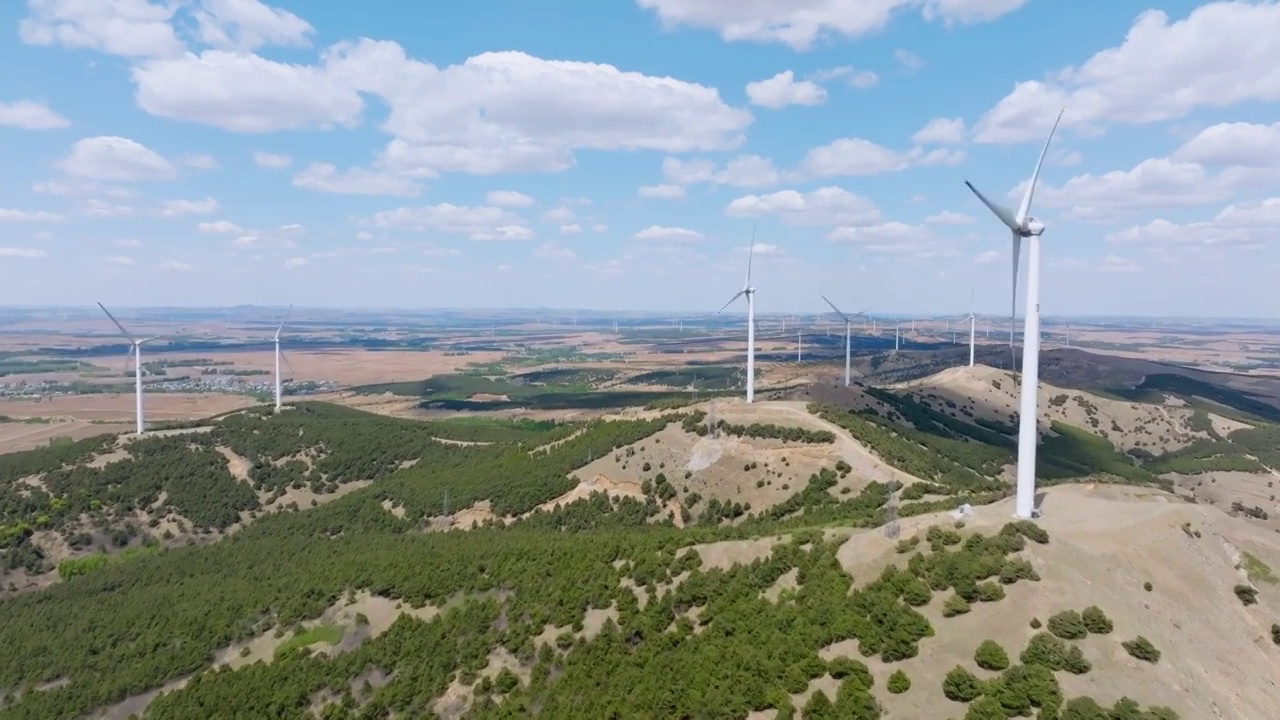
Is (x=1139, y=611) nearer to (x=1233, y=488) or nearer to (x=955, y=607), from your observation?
(x=955, y=607)

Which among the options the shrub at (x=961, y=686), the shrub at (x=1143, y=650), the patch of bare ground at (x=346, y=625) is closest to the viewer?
the shrub at (x=961, y=686)

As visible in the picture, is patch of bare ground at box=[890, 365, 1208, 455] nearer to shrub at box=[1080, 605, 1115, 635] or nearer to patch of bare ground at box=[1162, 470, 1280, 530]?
patch of bare ground at box=[1162, 470, 1280, 530]

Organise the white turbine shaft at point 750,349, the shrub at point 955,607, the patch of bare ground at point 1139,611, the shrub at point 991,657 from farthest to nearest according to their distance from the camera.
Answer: the white turbine shaft at point 750,349
the shrub at point 955,607
the shrub at point 991,657
the patch of bare ground at point 1139,611

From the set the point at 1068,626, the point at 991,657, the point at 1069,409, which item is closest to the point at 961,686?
the point at 991,657

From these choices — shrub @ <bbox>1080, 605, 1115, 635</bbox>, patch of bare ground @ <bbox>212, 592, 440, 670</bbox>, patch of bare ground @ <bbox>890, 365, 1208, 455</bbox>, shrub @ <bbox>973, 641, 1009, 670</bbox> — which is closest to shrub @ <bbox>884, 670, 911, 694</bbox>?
shrub @ <bbox>973, 641, 1009, 670</bbox>

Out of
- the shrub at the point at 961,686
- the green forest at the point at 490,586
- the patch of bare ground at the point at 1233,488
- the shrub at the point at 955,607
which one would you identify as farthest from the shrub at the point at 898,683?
the patch of bare ground at the point at 1233,488

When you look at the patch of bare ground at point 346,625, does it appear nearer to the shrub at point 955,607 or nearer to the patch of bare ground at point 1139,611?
the patch of bare ground at point 1139,611
